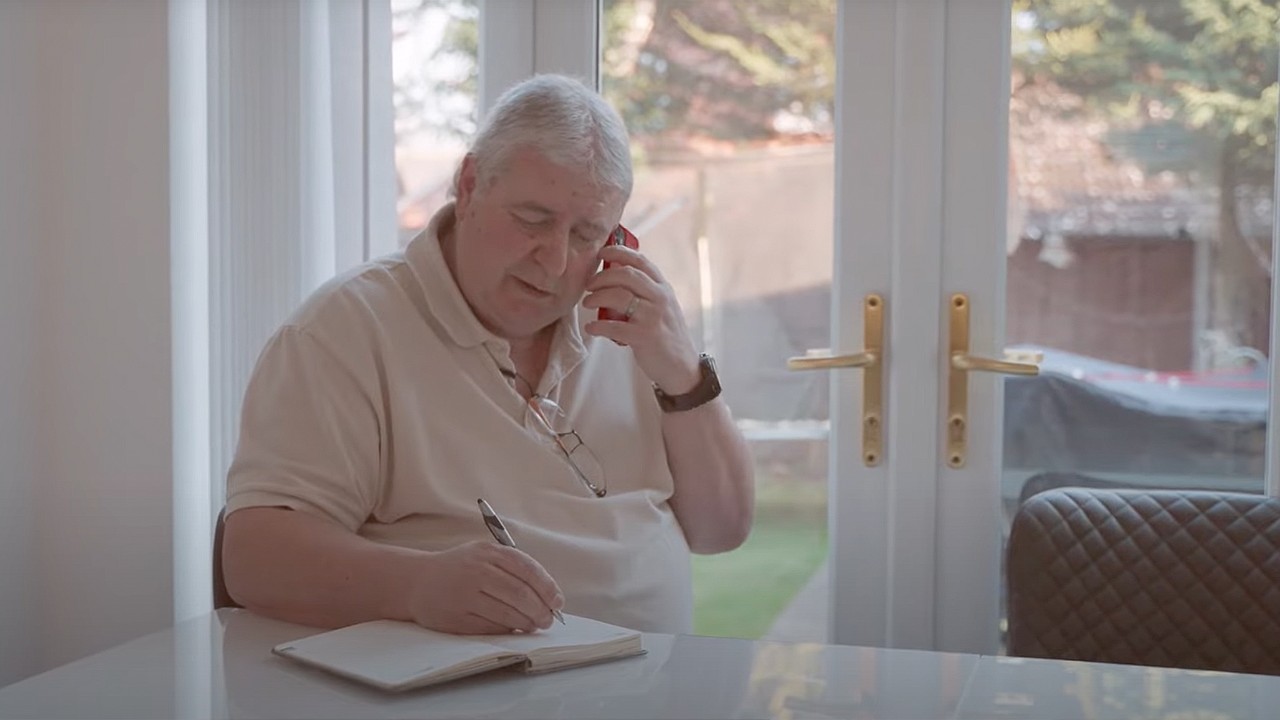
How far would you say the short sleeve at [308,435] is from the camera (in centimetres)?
171

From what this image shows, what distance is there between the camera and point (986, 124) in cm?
253

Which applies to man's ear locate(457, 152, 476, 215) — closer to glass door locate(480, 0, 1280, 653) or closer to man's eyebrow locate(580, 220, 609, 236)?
man's eyebrow locate(580, 220, 609, 236)

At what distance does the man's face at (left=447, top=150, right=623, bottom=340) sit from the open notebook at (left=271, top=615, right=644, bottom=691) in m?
0.54

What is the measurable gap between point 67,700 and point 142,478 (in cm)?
143

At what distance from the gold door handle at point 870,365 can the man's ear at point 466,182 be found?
920 mm

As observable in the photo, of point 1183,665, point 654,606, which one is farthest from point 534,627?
point 1183,665

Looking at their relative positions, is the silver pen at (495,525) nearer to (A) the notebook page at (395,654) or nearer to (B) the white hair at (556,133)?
(A) the notebook page at (395,654)

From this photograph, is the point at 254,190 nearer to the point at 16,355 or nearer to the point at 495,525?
the point at 16,355

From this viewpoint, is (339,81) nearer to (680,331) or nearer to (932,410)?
(680,331)

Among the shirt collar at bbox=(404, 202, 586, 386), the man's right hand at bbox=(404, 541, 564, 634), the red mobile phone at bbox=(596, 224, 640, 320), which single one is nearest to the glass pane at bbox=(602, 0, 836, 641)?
the red mobile phone at bbox=(596, 224, 640, 320)

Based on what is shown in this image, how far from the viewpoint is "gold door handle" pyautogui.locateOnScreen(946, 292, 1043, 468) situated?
2531 mm

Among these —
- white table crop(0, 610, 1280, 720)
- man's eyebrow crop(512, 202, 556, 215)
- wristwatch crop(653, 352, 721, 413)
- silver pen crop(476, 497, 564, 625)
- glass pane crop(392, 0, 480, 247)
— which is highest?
glass pane crop(392, 0, 480, 247)

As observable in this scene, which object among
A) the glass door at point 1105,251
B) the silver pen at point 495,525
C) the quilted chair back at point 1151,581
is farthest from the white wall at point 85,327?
the quilted chair back at point 1151,581

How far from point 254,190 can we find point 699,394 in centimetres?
110
